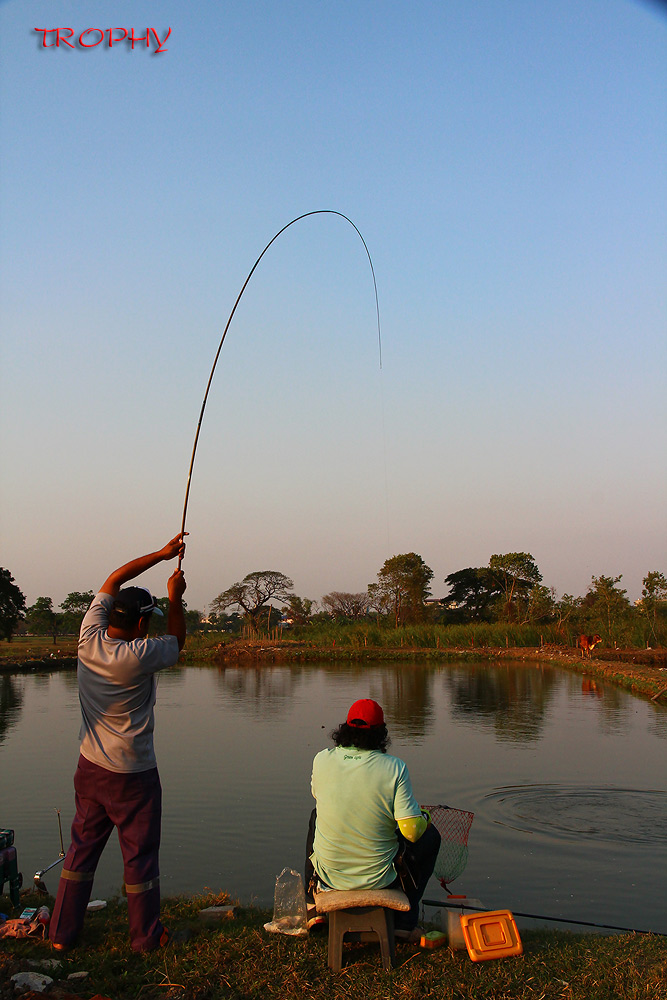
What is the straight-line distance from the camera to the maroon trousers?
3.59 meters

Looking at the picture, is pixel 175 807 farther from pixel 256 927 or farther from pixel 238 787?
pixel 256 927

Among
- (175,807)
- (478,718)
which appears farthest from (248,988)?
(478,718)

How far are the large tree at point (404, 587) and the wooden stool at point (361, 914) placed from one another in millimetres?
39616

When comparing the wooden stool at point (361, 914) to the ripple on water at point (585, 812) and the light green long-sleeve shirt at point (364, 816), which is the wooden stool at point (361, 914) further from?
the ripple on water at point (585, 812)

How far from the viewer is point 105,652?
3648 millimetres

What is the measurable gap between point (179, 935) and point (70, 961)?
496mm

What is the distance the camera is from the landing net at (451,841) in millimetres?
4402

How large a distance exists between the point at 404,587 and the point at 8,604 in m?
21.6

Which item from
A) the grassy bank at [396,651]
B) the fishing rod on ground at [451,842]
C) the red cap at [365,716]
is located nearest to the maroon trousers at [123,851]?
the red cap at [365,716]

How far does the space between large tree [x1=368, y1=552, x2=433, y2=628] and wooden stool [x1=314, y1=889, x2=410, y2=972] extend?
1560 inches

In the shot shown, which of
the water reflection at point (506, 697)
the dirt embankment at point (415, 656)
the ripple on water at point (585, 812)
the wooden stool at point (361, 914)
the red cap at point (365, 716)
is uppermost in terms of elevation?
the red cap at point (365, 716)

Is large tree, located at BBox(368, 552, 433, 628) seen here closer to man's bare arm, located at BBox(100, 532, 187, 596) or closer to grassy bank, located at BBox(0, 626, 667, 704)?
grassy bank, located at BBox(0, 626, 667, 704)

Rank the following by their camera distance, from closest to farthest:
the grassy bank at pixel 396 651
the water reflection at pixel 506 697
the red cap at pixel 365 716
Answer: the red cap at pixel 365 716 < the water reflection at pixel 506 697 < the grassy bank at pixel 396 651

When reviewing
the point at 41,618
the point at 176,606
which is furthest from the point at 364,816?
the point at 41,618
